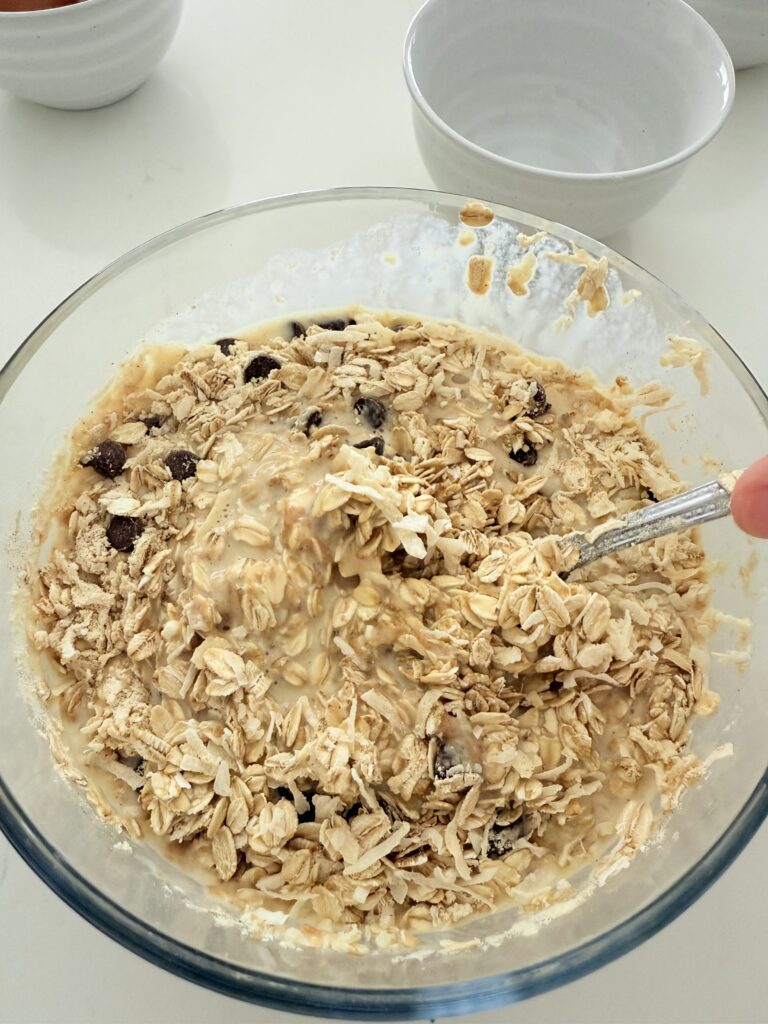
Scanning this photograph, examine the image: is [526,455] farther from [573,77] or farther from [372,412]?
[573,77]

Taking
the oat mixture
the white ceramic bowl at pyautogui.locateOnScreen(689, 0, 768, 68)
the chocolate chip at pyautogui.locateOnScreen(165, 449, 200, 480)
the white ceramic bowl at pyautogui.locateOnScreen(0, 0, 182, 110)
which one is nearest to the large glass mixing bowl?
the oat mixture

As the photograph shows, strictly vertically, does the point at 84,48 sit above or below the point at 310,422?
above

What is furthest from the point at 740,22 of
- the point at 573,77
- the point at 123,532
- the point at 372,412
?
the point at 123,532

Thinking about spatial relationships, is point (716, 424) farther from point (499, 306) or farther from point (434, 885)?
point (434, 885)

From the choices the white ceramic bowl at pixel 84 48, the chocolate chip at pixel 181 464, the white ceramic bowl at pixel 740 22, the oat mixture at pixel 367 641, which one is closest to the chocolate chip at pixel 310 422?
the oat mixture at pixel 367 641

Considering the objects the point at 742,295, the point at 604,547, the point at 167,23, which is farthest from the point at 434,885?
the point at 167,23

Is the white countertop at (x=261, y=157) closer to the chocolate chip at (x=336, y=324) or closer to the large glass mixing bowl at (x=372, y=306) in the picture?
the large glass mixing bowl at (x=372, y=306)
